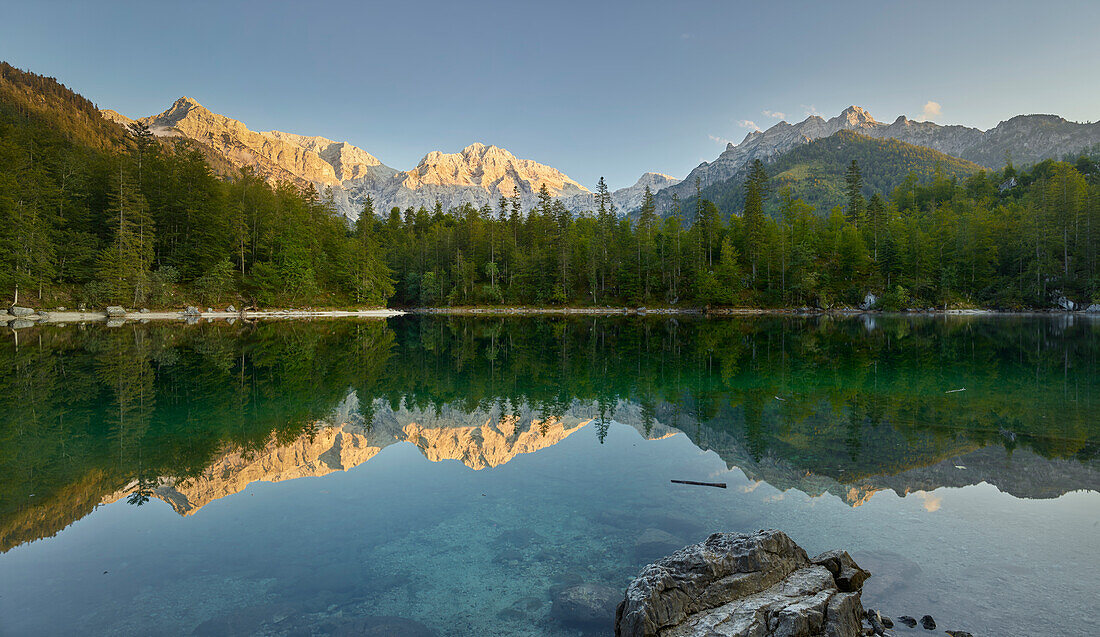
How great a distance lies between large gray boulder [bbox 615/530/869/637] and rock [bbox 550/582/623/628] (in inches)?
17.0

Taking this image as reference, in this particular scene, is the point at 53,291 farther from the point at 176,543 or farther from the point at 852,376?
the point at 852,376

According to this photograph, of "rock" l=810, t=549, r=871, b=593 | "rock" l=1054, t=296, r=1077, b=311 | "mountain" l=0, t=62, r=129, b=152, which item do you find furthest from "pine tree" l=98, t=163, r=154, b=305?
"rock" l=1054, t=296, r=1077, b=311

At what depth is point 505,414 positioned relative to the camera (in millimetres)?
14508

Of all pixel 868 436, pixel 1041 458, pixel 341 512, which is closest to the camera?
pixel 341 512

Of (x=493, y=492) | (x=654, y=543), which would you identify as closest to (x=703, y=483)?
(x=654, y=543)

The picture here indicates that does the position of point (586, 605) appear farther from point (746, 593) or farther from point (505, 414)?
point (505, 414)

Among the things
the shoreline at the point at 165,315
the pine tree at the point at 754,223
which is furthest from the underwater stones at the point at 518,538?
the pine tree at the point at 754,223

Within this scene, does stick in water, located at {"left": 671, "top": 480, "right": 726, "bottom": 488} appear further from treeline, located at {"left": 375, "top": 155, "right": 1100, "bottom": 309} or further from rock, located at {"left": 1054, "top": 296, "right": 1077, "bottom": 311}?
rock, located at {"left": 1054, "top": 296, "right": 1077, "bottom": 311}

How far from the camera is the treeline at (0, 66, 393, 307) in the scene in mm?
47531

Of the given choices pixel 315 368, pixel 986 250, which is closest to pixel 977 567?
pixel 315 368

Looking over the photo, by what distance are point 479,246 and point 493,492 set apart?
91437mm

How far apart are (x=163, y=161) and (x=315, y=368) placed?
6090cm

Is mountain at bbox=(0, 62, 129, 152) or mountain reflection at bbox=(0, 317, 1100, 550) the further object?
mountain at bbox=(0, 62, 129, 152)

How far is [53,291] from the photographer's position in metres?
48.4
